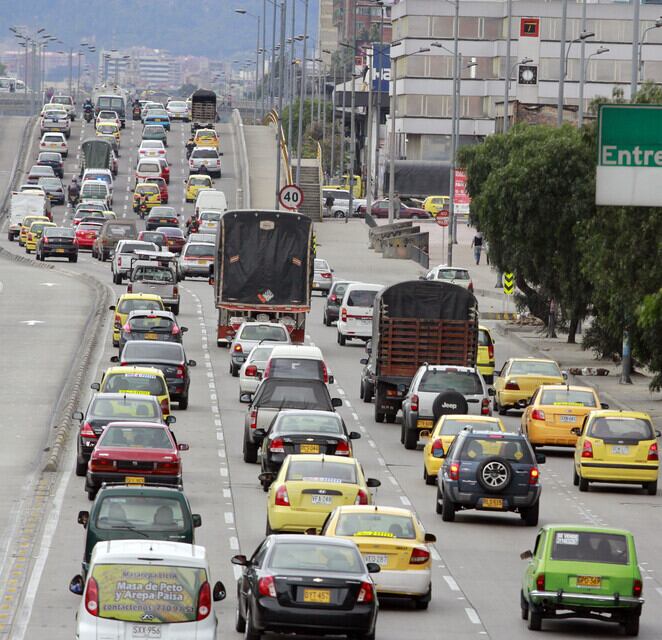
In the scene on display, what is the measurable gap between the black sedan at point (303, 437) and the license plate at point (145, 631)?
12.6 metres

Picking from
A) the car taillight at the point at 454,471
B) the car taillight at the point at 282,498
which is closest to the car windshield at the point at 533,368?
the car taillight at the point at 454,471

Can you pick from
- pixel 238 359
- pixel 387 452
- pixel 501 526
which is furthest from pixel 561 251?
pixel 501 526

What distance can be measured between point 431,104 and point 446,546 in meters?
123

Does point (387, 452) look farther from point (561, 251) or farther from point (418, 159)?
point (418, 159)

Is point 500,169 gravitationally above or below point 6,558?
above

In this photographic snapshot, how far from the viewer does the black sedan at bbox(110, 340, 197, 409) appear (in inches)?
1590

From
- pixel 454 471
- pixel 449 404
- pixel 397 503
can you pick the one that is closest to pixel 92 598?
pixel 454 471

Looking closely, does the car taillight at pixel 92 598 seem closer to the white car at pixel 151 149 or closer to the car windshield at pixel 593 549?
the car windshield at pixel 593 549

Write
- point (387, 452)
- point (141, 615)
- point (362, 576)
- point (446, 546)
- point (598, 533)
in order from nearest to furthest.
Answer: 1. point (141, 615)
2. point (362, 576)
3. point (598, 533)
4. point (446, 546)
5. point (387, 452)

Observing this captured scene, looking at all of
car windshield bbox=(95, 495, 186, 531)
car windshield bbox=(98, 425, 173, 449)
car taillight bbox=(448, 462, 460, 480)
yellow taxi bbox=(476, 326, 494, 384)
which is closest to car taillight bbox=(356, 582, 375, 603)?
car windshield bbox=(95, 495, 186, 531)

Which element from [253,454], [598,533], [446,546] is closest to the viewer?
[598,533]

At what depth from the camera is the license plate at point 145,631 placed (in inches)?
623

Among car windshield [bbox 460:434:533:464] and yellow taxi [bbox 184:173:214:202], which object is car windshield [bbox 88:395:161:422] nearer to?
car windshield [bbox 460:434:533:464]

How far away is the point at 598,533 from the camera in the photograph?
20.0 meters
